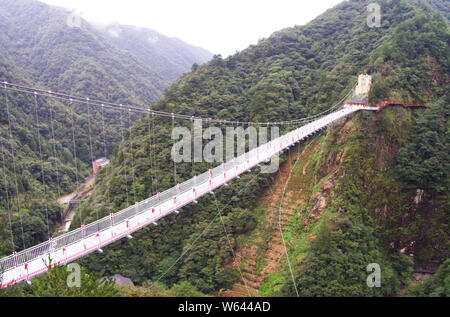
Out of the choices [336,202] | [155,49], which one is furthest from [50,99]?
[155,49]

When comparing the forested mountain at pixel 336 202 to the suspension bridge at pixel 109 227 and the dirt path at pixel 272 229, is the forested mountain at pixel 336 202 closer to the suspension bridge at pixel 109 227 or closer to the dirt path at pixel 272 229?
the dirt path at pixel 272 229

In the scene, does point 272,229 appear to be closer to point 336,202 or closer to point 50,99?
point 336,202

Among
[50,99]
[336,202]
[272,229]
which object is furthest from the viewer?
[50,99]

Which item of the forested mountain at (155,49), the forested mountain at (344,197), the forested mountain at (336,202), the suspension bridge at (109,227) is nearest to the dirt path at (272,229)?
the forested mountain at (336,202)

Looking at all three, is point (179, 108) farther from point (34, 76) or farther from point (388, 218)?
point (34, 76)

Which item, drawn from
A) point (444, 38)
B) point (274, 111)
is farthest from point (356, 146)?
point (444, 38)

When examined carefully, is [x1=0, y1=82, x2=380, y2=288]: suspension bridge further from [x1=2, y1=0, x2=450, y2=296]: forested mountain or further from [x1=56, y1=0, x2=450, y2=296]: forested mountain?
[x1=56, y1=0, x2=450, y2=296]: forested mountain
